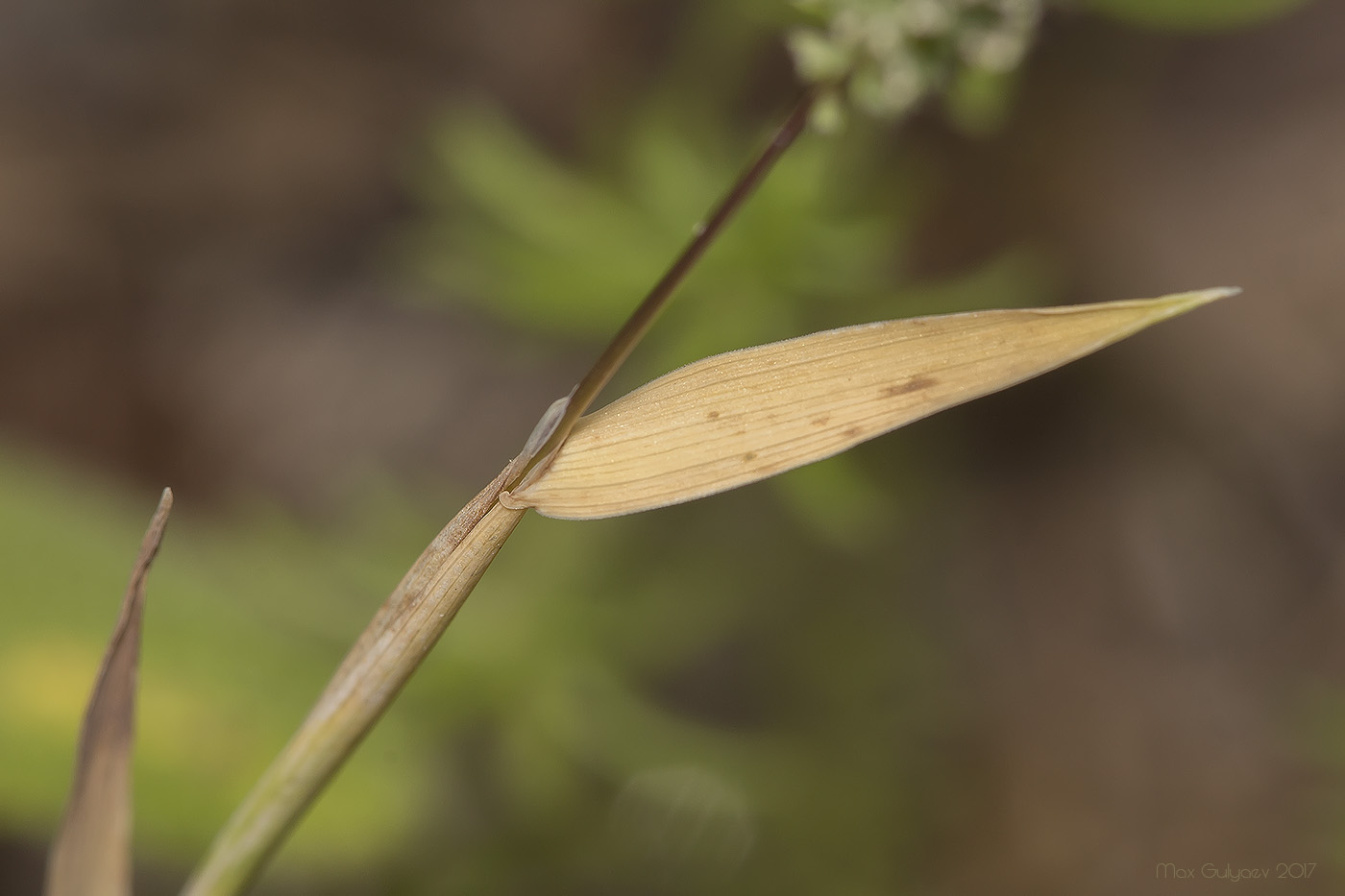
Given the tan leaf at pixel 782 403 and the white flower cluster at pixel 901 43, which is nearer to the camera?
the tan leaf at pixel 782 403

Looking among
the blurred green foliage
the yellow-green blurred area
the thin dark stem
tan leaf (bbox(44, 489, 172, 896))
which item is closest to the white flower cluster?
the yellow-green blurred area

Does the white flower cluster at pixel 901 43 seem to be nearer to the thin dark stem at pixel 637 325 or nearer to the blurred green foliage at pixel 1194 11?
the thin dark stem at pixel 637 325

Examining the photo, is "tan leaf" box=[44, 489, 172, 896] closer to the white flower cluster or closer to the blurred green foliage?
the white flower cluster

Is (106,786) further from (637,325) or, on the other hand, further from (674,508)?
(674,508)

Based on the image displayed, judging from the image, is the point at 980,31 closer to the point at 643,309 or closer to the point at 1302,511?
the point at 643,309

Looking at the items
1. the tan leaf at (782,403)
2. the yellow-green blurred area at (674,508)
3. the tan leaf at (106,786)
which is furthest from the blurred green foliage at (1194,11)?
the tan leaf at (106,786)

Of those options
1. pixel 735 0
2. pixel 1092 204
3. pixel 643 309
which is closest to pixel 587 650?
pixel 735 0

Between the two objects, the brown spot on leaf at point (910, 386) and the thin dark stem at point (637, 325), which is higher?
the thin dark stem at point (637, 325)
